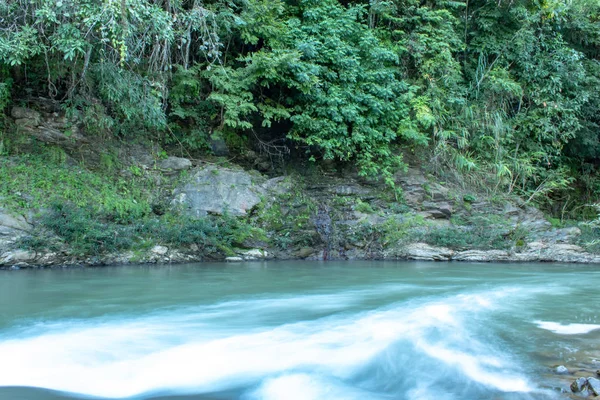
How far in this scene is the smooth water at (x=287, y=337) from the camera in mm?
3578

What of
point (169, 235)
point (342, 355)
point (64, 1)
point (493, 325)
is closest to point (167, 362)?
point (342, 355)

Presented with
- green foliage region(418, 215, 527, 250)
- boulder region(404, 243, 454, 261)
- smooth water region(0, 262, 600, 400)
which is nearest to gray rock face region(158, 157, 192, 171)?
smooth water region(0, 262, 600, 400)

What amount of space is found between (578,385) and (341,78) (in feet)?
31.7

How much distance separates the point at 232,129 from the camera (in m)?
12.7

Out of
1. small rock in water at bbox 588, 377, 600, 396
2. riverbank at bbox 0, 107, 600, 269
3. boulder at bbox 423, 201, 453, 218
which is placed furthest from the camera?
boulder at bbox 423, 201, 453, 218

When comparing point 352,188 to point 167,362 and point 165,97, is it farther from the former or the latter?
point 167,362

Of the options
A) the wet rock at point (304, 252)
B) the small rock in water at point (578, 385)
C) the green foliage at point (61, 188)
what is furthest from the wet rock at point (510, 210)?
the small rock in water at point (578, 385)

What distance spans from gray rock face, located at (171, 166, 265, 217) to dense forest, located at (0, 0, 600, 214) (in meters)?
1.09

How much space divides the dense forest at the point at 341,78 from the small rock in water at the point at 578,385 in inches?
300

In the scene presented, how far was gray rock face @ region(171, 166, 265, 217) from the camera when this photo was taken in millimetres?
10773

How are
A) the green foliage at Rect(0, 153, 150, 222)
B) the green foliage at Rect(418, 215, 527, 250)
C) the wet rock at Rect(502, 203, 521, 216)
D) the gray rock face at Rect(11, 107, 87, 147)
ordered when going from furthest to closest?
the wet rock at Rect(502, 203, 521, 216) → the green foliage at Rect(418, 215, 527, 250) → the gray rock face at Rect(11, 107, 87, 147) → the green foliage at Rect(0, 153, 150, 222)

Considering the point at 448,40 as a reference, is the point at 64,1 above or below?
below

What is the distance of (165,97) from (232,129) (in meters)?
2.03

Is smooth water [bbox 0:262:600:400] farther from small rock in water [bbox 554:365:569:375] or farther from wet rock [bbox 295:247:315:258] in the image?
wet rock [bbox 295:247:315:258]
